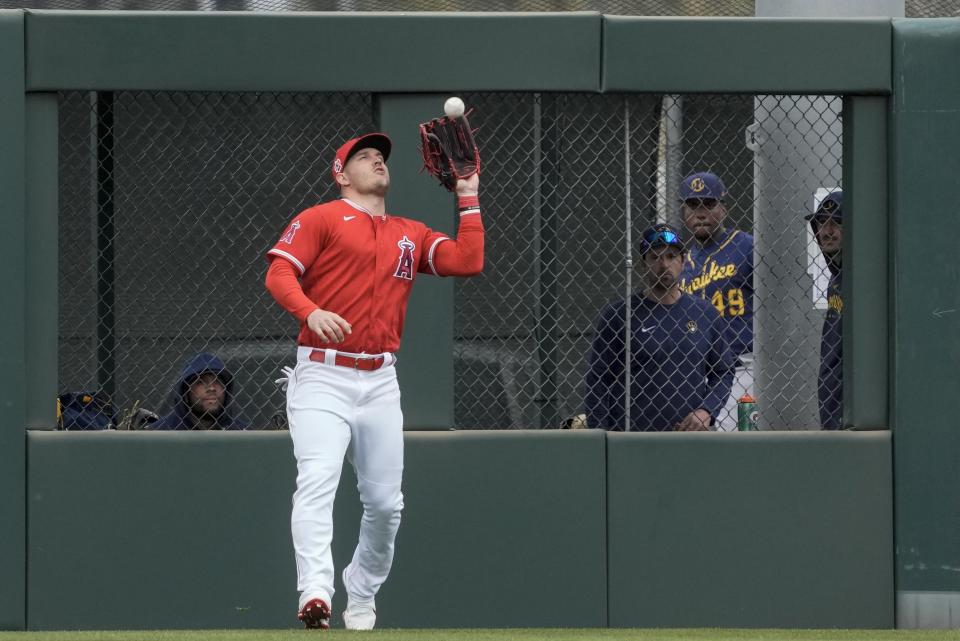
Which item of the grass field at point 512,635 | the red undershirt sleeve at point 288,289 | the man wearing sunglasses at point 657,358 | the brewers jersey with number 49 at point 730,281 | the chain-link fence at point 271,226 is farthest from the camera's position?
the chain-link fence at point 271,226

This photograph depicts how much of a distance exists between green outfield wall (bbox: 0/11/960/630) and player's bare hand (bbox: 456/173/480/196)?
2.17 feet

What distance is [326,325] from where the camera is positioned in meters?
5.37

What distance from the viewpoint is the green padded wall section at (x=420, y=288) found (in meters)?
6.49

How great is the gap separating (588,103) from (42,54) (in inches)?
149

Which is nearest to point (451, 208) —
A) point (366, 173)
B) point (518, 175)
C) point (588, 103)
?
point (366, 173)

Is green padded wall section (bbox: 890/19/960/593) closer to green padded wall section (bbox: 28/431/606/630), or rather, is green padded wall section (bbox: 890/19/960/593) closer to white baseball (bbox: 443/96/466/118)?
green padded wall section (bbox: 28/431/606/630)

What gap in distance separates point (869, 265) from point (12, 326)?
356 cm

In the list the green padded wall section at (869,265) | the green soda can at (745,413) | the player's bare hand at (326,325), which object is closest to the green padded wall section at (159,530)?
the player's bare hand at (326,325)

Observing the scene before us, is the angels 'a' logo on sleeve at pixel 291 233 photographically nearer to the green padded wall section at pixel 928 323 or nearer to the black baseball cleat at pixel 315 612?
the black baseball cleat at pixel 315 612

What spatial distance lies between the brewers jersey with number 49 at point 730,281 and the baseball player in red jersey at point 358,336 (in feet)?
6.51

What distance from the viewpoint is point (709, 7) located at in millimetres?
7094

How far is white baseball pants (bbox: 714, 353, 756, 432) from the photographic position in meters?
7.39

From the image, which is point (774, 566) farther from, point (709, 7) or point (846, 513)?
point (709, 7)

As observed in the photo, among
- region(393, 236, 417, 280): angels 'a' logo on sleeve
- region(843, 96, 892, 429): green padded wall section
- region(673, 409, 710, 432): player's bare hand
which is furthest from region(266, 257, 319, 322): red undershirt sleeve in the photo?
region(843, 96, 892, 429): green padded wall section
